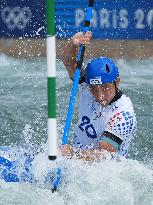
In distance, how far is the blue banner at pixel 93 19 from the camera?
11.0 meters

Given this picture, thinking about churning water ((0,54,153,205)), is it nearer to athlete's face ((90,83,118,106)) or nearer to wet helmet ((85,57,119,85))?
athlete's face ((90,83,118,106))

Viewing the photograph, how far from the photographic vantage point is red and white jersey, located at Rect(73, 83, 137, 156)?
4703mm

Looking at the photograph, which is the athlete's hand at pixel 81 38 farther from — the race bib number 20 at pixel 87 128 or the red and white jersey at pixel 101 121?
the race bib number 20 at pixel 87 128

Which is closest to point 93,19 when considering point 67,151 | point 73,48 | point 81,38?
point 73,48

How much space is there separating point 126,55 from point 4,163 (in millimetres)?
6885

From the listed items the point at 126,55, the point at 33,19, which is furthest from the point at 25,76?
the point at 126,55

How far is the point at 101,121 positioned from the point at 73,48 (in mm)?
612

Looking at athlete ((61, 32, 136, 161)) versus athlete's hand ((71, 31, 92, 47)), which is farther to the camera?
athlete's hand ((71, 31, 92, 47))

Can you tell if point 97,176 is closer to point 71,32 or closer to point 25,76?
point 25,76

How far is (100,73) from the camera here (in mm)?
4680

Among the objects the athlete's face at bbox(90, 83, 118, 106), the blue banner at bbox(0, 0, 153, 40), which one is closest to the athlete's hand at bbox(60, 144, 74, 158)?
the athlete's face at bbox(90, 83, 118, 106)

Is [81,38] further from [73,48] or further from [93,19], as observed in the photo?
[93,19]

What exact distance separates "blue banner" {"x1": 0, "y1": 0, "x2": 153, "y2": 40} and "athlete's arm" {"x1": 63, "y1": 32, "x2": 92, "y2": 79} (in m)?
5.81

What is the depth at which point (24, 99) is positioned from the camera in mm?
9008
